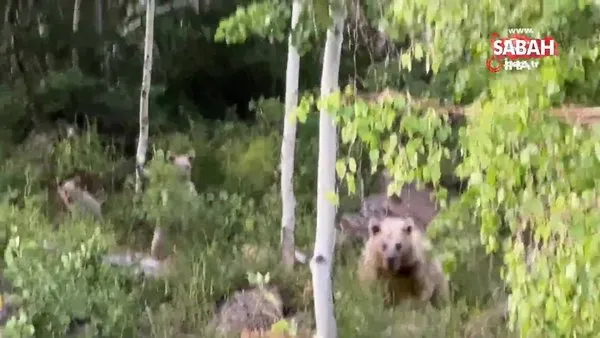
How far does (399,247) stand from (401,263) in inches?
2.7

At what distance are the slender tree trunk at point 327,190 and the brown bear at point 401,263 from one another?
1.87 feet

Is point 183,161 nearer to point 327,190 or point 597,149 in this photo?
point 327,190

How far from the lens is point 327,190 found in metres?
2.28

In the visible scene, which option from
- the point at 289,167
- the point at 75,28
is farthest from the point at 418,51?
the point at 75,28

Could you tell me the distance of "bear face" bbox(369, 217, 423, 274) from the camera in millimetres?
2930

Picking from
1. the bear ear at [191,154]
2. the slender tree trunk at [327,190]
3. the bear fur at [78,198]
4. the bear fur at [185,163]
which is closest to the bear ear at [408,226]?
the slender tree trunk at [327,190]

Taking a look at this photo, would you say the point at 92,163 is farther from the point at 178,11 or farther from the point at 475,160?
the point at 475,160

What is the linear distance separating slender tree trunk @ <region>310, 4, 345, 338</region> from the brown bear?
570mm

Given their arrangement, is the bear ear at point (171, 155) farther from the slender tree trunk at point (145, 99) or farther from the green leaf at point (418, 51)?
the green leaf at point (418, 51)

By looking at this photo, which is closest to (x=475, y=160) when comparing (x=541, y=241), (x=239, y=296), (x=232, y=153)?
(x=541, y=241)

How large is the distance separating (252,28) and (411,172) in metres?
1.11

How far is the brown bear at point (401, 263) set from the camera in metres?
2.88

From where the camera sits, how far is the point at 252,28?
2.54 meters

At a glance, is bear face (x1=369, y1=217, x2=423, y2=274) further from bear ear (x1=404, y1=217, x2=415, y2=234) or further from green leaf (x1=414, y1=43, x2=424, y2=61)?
green leaf (x1=414, y1=43, x2=424, y2=61)
